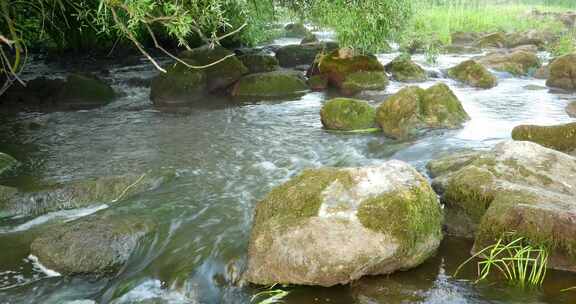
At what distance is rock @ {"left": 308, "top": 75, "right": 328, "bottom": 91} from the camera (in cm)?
1731

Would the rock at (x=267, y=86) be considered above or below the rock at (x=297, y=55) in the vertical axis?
below

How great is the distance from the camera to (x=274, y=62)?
19.2 m

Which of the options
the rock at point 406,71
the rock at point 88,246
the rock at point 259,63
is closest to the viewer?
the rock at point 88,246

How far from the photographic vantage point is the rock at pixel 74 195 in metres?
7.50

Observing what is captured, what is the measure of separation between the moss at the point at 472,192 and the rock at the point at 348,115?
17.4 feet

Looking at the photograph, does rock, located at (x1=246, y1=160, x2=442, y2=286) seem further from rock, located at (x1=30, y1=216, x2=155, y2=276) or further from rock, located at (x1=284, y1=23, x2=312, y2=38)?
rock, located at (x1=284, y1=23, x2=312, y2=38)

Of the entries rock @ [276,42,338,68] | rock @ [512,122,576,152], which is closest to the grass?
rock @ [512,122,576,152]

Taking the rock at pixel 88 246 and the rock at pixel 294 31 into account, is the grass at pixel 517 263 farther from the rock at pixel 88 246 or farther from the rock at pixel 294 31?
the rock at pixel 294 31

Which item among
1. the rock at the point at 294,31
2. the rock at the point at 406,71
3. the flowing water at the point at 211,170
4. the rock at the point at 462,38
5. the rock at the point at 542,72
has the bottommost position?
the flowing water at the point at 211,170

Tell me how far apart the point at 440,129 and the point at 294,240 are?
7117mm

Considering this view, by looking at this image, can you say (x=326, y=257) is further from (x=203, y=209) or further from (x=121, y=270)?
(x=203, y=209)

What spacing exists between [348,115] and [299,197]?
21.4 feet

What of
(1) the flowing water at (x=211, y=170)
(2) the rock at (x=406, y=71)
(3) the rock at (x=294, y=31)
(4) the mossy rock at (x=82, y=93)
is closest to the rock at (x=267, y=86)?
(1) the flowing water at (x=211, y=170)

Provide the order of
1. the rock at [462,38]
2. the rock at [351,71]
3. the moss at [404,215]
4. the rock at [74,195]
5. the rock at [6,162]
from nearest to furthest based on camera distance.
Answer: the moss at [404,215], the rock at [74,195], the rock at [6,162], the rock at [351,71], the rock at [462,38]
